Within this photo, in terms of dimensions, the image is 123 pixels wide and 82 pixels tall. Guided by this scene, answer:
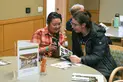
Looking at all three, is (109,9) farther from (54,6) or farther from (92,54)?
(92,54)

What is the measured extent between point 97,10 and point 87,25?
4.10m

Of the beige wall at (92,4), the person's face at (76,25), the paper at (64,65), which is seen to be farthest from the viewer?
the beige wall at (92,4)

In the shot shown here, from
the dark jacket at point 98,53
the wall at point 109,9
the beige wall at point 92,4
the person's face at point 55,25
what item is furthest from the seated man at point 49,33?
the beige wall at point 92,4

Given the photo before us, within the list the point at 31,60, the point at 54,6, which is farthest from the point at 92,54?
the point at 54,6

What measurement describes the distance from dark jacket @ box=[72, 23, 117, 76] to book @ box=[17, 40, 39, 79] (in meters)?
0.69

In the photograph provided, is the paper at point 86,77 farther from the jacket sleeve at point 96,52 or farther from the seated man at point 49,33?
the seated man at point 49,33

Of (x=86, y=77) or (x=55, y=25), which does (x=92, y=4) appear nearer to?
(x=55, y=25)

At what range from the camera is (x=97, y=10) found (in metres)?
6.52

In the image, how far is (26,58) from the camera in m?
1.84

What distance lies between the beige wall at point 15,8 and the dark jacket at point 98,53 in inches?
74.8

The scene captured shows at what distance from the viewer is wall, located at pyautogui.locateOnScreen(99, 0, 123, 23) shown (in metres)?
6.13

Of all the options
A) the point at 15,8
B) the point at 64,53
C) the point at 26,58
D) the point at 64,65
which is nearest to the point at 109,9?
the point at 15,8

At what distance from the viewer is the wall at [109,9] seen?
613 cm

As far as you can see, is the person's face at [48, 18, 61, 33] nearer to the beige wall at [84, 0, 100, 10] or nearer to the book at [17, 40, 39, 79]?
the book at [17, 40, 39, 79]
